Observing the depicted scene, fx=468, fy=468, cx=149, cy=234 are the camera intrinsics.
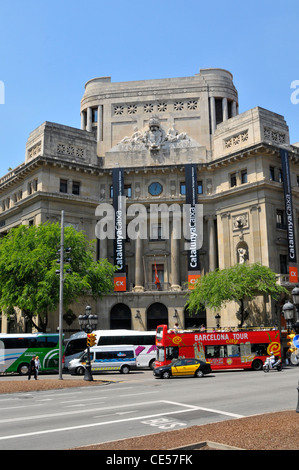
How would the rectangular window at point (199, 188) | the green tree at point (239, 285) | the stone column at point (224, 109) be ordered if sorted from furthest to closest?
1. the stone column at point (224, 109)
2. the rectangular window at point (199, 188)
3. the green tree at point (239, 285)

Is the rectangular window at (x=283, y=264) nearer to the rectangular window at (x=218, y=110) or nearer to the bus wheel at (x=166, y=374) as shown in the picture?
the rectangular window at (x=218, y=110)

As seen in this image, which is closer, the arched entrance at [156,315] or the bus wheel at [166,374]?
the bus wheel at [166,374]

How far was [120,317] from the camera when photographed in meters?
53.4

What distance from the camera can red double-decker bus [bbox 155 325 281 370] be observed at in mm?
38281

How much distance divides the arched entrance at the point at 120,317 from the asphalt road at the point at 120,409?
991 inches

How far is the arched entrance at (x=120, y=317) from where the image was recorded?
175 ft

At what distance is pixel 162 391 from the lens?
24781 millimetres

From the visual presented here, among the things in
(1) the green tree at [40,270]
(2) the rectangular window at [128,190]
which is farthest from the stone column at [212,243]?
(1) the green tree at [40,270]

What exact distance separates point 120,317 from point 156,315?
413 centimetres

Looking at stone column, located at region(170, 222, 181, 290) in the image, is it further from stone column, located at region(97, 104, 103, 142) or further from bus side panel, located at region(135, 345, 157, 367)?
stone column, located at region(97, 104, 103, 142)

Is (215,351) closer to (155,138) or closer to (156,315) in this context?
(156,315)

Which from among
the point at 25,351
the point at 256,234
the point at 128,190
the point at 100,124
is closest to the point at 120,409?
the point at 25,351

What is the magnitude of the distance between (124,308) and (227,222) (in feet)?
49.9
